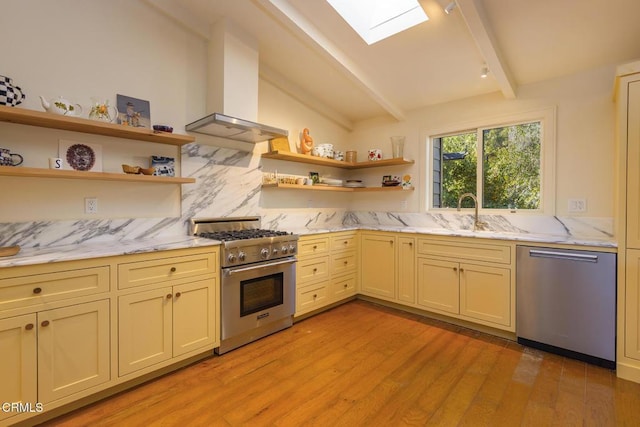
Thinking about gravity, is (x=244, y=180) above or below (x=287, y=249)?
above

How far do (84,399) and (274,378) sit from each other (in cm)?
114

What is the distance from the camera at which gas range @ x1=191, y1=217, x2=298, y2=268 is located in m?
2.51

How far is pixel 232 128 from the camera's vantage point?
2.75 m

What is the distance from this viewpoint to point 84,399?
1.89 m

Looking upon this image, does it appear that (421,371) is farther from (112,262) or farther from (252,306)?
(112,262)

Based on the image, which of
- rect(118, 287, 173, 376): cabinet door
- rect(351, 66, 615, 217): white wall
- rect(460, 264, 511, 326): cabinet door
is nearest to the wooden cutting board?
Answer: rect(118, 287, 173, 376): cabinet door

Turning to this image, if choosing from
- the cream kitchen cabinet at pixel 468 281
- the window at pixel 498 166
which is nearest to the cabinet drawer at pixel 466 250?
the cream kitchen cabinet at pixel 468 281

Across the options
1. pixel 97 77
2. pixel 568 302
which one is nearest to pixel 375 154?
pixel 568 302

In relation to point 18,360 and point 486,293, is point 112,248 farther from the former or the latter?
point 486,293

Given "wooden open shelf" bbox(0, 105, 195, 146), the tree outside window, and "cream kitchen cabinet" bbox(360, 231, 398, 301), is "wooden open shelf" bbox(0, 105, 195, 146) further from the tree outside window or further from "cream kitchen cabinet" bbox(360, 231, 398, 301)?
the tree outside window

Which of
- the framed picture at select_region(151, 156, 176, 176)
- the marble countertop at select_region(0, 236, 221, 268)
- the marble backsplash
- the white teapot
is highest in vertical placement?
the white teapot

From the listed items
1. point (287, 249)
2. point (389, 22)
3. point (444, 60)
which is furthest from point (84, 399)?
point (444, 60)

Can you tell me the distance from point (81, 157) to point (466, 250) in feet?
10.9

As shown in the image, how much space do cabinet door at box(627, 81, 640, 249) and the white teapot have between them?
3.79m
